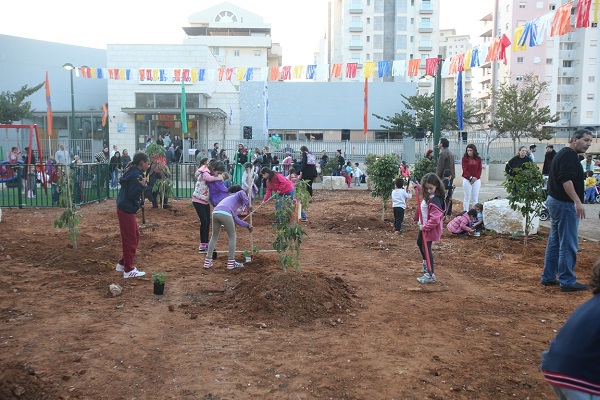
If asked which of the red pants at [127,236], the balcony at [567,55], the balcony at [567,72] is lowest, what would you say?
the red pants at [127,236]

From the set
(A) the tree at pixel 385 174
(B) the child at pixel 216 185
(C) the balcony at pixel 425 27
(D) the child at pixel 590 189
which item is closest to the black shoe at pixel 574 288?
(B) the child at pixel 216 185

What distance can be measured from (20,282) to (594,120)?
218 ft

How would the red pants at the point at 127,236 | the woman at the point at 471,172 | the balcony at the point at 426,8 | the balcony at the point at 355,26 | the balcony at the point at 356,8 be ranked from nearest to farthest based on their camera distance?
the red pants at the point at 127,236 → the woman at the point at 471,172 → the balcony at the point at 426,8 → the balcony at the point at 356,8 → the balcony at the point at 355,26

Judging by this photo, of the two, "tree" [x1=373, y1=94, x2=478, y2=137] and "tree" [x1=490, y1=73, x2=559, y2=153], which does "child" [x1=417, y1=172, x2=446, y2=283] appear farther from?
"tree" [x1=490, y1=73, x2=559, y2=153]

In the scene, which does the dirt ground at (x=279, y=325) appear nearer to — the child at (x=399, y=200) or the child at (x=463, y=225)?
the child at (x=463, y=225)

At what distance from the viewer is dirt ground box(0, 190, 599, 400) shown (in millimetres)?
4293

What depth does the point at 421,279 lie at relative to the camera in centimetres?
753

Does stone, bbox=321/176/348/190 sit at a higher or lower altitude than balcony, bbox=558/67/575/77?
lower

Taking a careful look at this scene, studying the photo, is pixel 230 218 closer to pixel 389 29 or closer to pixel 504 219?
pixel 504 219

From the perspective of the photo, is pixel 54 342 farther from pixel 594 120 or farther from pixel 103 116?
pixel 594 120

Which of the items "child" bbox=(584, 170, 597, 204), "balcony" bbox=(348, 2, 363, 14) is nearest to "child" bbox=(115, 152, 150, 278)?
"child" bbox=(584, 170, 597, 204)

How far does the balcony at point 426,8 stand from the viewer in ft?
238

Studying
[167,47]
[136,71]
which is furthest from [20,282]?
[167,47]

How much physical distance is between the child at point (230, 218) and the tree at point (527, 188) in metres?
4.72
